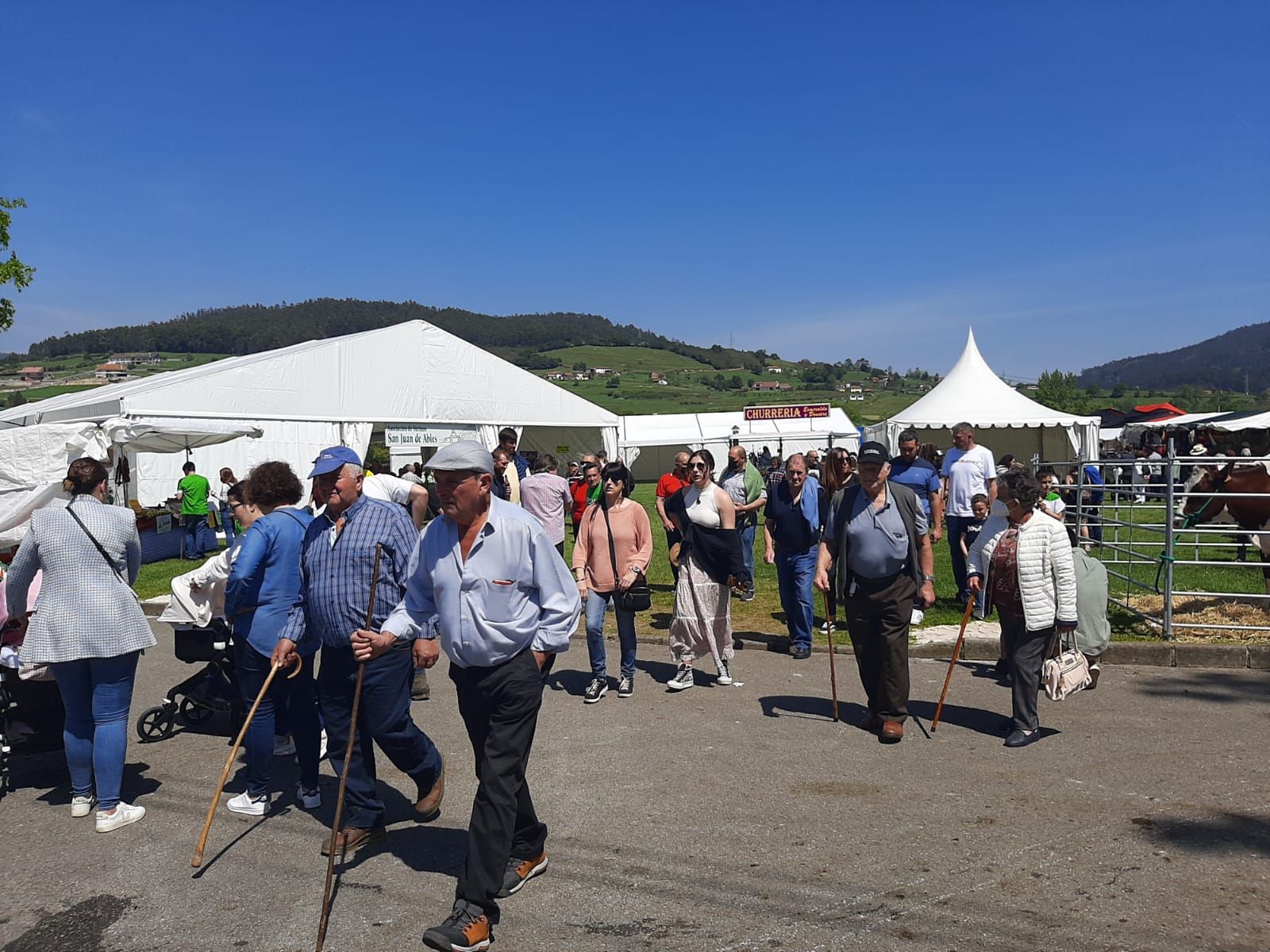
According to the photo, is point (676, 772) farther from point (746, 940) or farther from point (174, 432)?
point (174, 432)

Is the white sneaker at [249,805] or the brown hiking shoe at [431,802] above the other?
the brown hiking shoe at [431,802]

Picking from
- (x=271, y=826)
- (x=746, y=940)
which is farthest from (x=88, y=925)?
(x=746, y=940)

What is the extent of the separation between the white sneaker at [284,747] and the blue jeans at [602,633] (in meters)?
2.33

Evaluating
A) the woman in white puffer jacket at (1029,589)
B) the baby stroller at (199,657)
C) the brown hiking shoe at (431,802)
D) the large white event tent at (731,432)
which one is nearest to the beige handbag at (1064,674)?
the woman in white puffer jacket at (1029,589)

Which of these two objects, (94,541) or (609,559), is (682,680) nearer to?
(609,559)

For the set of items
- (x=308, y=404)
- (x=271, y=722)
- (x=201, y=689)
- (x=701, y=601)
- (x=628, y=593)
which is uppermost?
(x=308, y=404)

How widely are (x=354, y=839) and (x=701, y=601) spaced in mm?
3865

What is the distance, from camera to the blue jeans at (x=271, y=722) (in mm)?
5426

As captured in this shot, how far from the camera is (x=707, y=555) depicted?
8.05 metres

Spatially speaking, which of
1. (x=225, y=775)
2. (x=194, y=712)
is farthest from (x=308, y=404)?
(x=225, y=775)

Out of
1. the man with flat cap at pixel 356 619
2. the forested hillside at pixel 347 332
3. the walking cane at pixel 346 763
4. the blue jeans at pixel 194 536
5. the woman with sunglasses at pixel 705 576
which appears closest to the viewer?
the walking cane at pixel 346 763

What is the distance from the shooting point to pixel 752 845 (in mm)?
4777

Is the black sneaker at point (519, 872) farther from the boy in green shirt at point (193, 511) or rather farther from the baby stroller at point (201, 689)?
the boy in green shirt at point (193, 511)

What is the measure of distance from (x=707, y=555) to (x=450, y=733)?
251 centimetres
